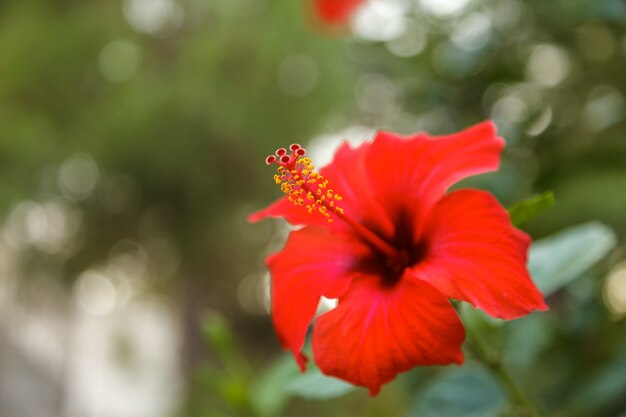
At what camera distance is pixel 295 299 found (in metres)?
0.43

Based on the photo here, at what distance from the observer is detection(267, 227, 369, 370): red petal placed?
418mm

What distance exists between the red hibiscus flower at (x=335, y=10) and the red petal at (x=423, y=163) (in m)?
0.85

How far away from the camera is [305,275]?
17.5 inches

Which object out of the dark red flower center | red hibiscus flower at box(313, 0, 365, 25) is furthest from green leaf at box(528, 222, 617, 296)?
red hibiscus flower at box(313, 0, 365, 25)

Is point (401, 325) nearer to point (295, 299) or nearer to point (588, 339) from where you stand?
point (295, 299)

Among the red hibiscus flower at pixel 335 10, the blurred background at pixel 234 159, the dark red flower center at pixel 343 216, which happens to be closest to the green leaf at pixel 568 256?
the blurred background at pixel 234 159

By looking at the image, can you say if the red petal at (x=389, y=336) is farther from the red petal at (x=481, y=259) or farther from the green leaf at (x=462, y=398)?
the green leaf at (x=462, y=398)

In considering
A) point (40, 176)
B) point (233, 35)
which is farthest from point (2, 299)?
point (233, 35)

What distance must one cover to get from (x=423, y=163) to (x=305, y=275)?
0.11 metres

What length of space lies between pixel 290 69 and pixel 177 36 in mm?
729

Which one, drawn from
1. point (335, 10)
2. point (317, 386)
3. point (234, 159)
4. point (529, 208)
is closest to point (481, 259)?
point (529, 208)

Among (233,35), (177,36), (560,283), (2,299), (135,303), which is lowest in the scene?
(560,283)

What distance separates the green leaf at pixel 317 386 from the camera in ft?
1.54

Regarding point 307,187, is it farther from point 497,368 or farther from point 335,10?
point 335,10
